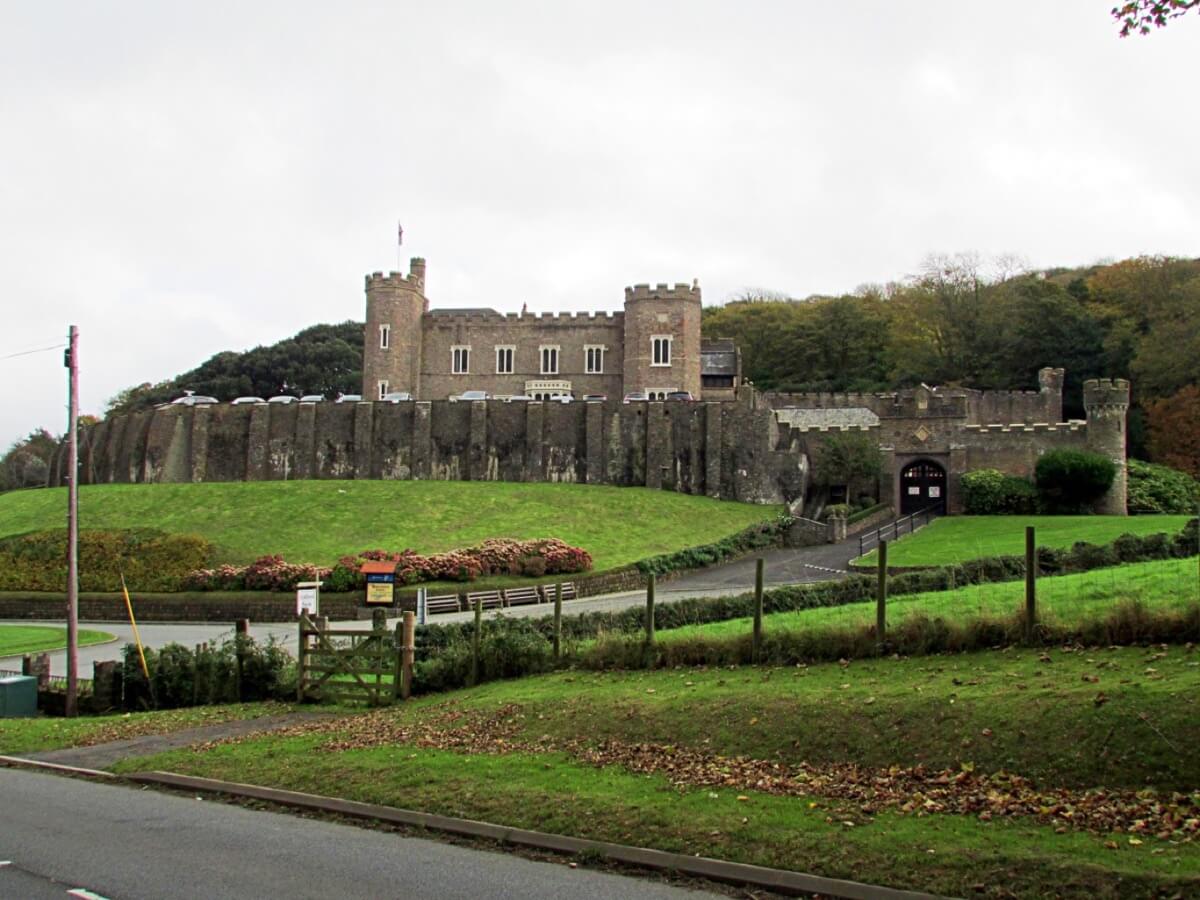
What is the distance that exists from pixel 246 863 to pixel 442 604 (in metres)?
23.9

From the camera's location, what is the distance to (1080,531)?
38250mm

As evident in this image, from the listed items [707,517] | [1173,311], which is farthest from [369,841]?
[1173,311]

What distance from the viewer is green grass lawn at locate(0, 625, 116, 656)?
3080cm

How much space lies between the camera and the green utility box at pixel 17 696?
22.7 m

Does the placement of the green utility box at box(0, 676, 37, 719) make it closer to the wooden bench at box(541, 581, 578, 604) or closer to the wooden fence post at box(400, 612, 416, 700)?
the wooden fence post at box(400, 612, 416, 700)

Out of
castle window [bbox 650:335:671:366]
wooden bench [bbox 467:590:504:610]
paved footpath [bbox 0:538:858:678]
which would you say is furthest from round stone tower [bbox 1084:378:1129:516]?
wooden bench [bbox 467:590:504:610]

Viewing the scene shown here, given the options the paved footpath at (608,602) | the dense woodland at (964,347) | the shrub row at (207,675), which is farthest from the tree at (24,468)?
the shrub row at (207,675)

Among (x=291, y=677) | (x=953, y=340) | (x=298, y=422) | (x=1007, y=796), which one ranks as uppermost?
(x=953, y=340)

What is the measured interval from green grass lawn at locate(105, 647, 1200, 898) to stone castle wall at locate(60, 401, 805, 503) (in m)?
40.1

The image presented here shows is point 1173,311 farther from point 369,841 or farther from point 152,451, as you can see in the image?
point 369,841

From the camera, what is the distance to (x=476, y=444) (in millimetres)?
58000

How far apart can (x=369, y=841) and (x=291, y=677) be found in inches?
407

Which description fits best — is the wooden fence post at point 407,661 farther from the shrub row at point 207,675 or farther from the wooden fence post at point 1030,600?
the wooden fence post at point 1030,600

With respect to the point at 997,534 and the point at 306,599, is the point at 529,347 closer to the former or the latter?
the point at 997,534
